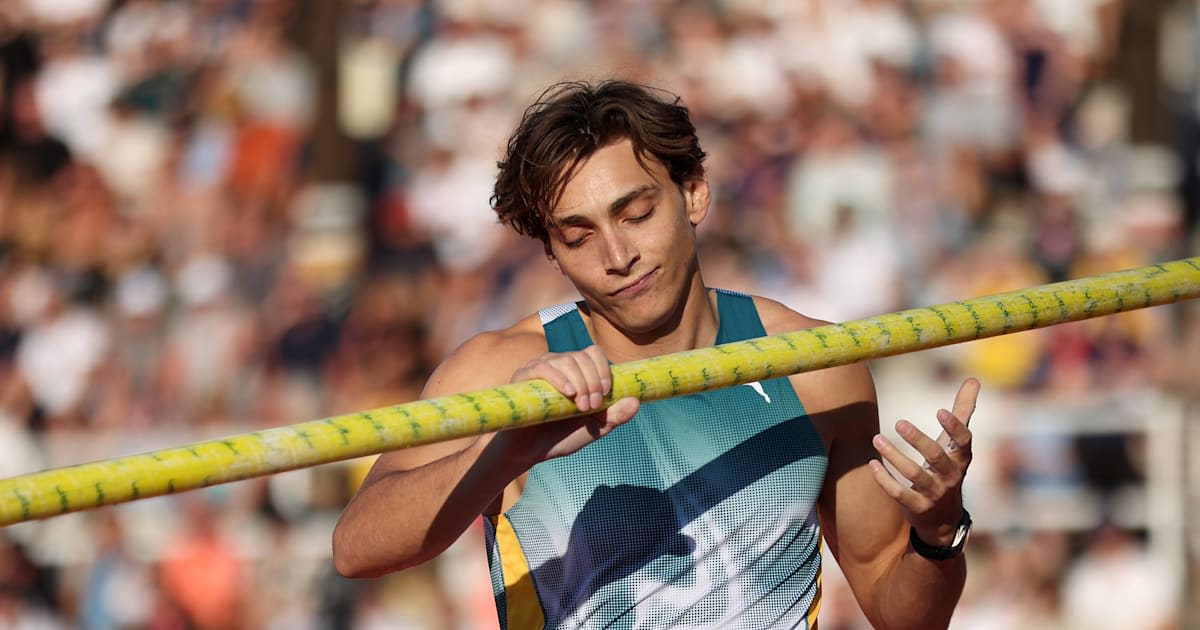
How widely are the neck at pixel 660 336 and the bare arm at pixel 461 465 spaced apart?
149 millimetres

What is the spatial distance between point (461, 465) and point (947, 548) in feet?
3.57

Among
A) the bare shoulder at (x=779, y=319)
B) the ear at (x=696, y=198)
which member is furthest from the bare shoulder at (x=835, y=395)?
the ear at (x=696, y=198)

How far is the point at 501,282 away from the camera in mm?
7465

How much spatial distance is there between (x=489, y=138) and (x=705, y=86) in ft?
3.82

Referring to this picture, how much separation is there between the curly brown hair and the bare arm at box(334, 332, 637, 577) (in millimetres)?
303

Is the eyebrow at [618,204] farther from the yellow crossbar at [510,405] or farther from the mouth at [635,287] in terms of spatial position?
the yellow crossbar at [510,405]

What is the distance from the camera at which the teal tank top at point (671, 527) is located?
2.98m

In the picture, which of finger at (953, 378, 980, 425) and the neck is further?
the neck

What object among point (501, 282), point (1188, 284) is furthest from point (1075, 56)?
point (1188, 284)

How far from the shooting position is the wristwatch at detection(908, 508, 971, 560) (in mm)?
3122

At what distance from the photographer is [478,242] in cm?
764

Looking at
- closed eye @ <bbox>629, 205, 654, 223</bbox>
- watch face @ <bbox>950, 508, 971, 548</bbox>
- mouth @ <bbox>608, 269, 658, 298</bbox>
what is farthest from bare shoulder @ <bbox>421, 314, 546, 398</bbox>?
watch face @ <bbox>950, 508, 971, 548</bbox>

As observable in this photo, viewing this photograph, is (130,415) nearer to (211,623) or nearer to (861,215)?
(211,623)

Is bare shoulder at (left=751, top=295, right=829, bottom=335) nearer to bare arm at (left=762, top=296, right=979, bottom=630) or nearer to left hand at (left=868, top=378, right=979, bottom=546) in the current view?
bare arm at (left=762, top=296, right=979, bottom=630)
